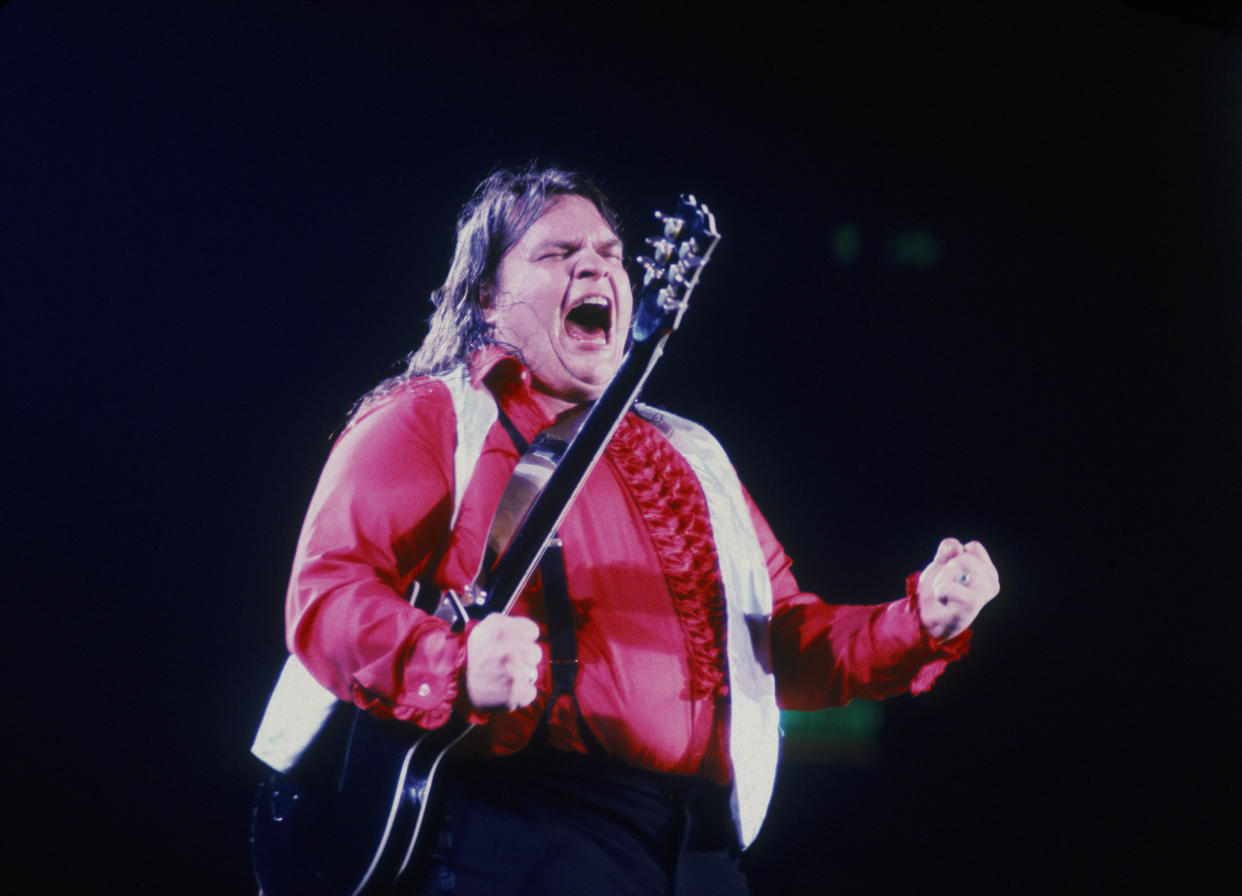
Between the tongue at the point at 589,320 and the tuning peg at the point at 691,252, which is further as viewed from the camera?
the tongue at the point at 589,320

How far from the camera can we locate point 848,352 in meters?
2.46

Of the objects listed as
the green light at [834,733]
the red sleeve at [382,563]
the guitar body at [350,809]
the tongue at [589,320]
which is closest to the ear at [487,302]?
the tongue at [589,320]

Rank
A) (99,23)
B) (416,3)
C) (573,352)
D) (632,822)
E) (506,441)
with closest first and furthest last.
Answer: (632,822) < (506,441) < (573,352) < (99,23) < (416,3)

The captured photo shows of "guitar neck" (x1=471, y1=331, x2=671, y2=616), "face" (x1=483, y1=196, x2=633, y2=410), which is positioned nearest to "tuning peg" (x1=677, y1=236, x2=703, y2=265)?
"guitar neck" (x1=471, y1=331, x2=671, y2=616)

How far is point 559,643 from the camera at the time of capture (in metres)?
1.42

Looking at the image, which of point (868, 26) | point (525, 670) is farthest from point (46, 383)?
point (868, 26)

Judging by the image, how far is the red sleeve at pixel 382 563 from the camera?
1199 mm

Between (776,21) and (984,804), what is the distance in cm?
209

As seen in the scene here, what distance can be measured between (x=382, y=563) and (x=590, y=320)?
2.19ft

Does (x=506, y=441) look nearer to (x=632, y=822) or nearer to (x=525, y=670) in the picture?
(x=525, y=670)

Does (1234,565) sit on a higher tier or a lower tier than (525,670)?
higher

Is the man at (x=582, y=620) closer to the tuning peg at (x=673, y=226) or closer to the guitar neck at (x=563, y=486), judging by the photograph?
the guitar neck at (x=563, y=486)

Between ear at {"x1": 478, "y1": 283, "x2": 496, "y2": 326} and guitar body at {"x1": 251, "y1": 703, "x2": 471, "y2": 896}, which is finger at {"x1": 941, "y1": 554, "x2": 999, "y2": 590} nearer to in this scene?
guitar body at {"x1": 251, "y1": 703, "x2": 471, "y2": 896}

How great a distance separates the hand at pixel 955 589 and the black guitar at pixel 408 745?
1.80 ft
